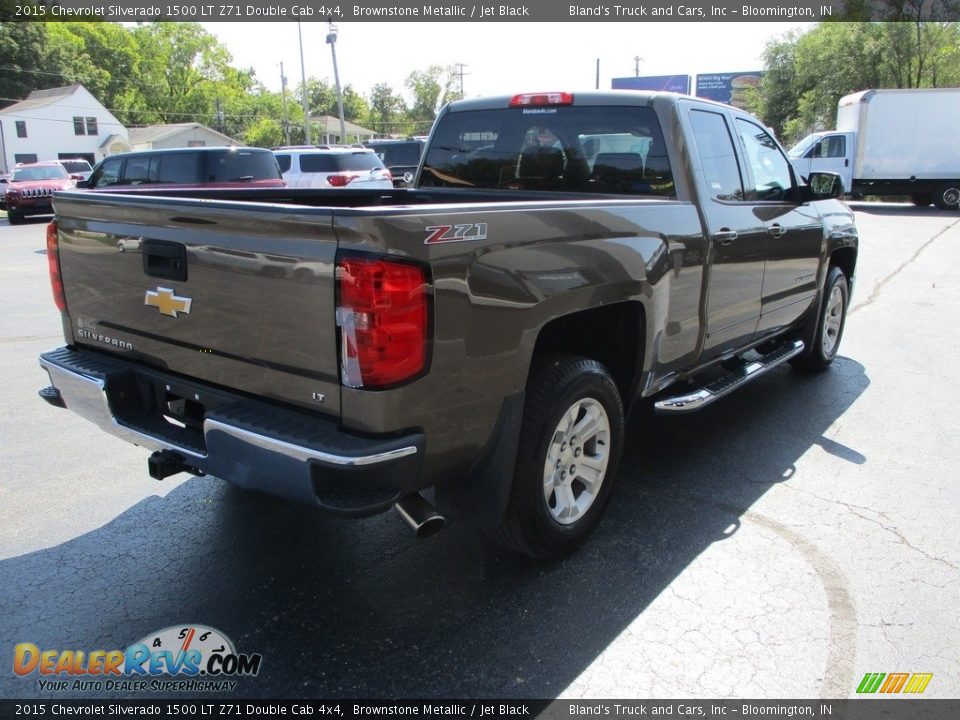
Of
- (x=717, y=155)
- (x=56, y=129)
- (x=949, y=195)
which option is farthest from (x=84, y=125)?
(x=717, y=155)

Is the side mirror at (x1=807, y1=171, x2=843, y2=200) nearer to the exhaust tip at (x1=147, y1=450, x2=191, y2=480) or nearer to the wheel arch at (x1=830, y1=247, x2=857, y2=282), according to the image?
the wheel arch at (x1=830, y1=247, x2=857, y2=282)

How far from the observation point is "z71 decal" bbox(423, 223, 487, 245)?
2500mm

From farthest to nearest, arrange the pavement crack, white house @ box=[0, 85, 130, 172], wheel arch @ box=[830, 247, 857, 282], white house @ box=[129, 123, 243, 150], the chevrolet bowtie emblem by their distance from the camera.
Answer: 1. white house @ box=[129, 123, 243, 150]
2. white house @ box=[0, 85, 130, 172]
3. the pavement crack
4. wheel arch @ box=[830, 247, 857, 282]
5. the chevrolet bowtie emblem

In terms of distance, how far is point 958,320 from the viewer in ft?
27.3


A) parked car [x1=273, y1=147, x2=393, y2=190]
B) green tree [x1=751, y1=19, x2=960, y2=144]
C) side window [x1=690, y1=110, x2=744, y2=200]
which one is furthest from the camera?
green tree [x1=751, y1=19, x2=960, y2=144]

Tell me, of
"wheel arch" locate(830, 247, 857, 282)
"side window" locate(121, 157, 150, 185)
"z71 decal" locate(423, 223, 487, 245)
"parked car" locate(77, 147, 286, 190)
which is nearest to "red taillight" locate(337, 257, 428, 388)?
"z71 decal" locate(423, 223, 487, 245)

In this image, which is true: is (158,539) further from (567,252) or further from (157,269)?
(567,252)

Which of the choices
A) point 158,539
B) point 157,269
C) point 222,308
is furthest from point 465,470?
point 158,539

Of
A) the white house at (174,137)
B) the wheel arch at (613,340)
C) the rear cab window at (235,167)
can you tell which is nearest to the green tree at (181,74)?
the white house at (174,137)

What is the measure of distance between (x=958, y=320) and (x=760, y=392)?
3901 millimetres

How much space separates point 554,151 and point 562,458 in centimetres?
197

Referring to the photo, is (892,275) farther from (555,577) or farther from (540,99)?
(555,577)

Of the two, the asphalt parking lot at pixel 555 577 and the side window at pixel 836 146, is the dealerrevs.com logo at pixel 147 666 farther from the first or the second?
the side window at pixel 836 146

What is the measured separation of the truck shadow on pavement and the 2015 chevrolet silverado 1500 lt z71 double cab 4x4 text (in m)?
0.29
